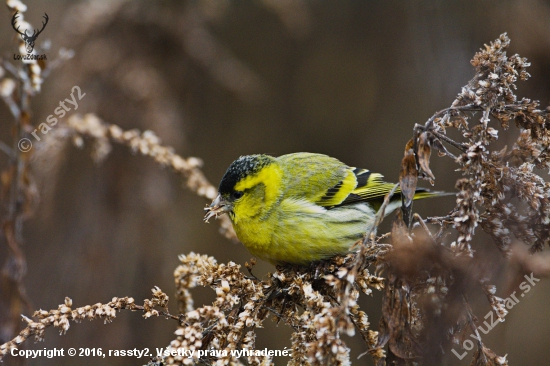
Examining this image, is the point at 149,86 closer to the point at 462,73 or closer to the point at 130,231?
the point at 130,231

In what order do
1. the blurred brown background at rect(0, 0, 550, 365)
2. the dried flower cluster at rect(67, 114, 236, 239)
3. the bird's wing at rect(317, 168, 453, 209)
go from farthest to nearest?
the blurred brown background at rect(0, 0, 550, 365) < the bird's wing at rect(317, 168, 453, 209) < the dried flower cluster at rect(67, 114, 236, 239)

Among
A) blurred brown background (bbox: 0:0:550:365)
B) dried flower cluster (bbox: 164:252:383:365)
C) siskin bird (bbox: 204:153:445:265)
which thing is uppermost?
blurred brown background (bbox: 0:0:550:365)

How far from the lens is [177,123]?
183 inches

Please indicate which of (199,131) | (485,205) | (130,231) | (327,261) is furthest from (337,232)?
(199,131)

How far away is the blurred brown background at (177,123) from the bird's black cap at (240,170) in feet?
3.49

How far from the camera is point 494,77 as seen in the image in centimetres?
196

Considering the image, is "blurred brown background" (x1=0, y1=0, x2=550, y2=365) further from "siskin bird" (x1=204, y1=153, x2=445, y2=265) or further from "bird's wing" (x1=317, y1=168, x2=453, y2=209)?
"siskin bird" (x1=204, y1=153, x2=445, y2=265)

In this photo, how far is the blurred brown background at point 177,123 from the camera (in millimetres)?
4305

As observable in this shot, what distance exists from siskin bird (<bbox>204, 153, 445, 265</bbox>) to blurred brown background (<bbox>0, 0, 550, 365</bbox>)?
98 cm

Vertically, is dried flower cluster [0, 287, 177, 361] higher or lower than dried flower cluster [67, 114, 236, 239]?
lower

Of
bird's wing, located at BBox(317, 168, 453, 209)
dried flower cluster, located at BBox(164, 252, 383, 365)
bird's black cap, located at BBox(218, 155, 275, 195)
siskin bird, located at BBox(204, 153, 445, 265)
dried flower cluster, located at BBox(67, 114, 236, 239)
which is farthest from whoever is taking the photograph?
bird's wing, located at BBox(317, 168, 453, 209)

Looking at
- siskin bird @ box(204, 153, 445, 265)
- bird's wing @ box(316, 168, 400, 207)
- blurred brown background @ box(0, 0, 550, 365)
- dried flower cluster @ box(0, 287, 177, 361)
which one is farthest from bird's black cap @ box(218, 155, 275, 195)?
dried flower cluster @ box(0, 287, 177, 361)

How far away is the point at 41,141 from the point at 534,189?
2.52 metres

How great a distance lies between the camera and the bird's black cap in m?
3.37
